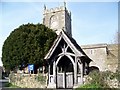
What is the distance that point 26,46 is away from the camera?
34.9 meters

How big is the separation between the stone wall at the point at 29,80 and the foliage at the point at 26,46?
5.80 m

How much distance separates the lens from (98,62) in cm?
5719

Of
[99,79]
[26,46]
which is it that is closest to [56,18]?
[26,46]

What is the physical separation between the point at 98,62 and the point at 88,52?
3.22 m

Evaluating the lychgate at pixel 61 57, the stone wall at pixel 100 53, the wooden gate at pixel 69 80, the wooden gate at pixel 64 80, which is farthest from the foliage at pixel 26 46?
the stone wall at pixel 100 53

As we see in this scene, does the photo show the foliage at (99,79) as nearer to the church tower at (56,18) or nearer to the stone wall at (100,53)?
the stone wall at (100,53)

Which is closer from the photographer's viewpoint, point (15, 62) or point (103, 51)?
point (15, 62)

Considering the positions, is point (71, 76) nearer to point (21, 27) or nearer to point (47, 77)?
point (47, 77)

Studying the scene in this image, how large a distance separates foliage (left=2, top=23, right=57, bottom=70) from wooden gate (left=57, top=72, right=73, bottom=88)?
38.0 feet

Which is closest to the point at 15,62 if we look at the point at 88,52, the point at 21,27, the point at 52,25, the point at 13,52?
the point at 13,52

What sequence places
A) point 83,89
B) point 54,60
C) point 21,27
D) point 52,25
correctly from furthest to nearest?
point 52,25 → point 21,27 → point 54,60 → point 83,89

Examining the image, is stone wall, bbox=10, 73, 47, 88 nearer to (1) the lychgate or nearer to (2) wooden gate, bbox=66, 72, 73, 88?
(1) the lychgate

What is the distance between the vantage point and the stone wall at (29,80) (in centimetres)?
2429

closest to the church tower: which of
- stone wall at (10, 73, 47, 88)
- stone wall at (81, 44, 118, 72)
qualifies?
stone wall at (81, 44, 118, 72)
